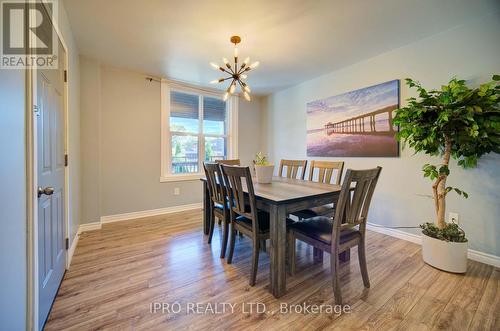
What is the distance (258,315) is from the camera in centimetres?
144

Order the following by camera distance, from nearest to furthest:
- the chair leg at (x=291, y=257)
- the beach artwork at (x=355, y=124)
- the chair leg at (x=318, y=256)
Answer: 1. the chair leg at (x=291, y=257)
2. the chair leg at (x=318, y=256)
3. the beach artwork at (x=355, y=124)

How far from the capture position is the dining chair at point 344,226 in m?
1.46

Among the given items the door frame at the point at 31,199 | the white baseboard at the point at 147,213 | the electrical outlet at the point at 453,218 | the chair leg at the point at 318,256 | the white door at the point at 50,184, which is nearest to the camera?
the door frame at the point at 31,199

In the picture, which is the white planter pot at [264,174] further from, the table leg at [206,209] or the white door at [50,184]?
the white door at [50,184]

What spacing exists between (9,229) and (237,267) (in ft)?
5.32

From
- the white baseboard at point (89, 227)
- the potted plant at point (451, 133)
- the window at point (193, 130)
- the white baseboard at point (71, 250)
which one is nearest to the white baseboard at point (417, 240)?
the potted plant at point (451, 133)

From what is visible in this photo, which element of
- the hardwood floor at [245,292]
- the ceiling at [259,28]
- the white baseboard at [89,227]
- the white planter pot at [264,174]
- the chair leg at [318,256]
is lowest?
the hardwood floor at [245,292]

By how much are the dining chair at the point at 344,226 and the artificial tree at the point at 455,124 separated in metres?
0.95

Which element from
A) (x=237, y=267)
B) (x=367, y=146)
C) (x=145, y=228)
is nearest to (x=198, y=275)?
(x=237, y=267)

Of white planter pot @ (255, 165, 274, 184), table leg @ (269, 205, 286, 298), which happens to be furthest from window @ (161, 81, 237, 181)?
table leg @ (269, 205, 286, 298)

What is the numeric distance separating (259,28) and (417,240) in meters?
3.09

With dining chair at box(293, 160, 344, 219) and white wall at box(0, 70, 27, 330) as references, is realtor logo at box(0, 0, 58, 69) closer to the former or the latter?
white wall at box(0, 70, 27, 330)

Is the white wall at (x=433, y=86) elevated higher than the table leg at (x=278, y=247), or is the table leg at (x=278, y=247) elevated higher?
the white wall at (x=433, y=86)

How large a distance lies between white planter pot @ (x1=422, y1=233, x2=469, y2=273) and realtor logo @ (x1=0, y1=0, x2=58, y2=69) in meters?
3.20
